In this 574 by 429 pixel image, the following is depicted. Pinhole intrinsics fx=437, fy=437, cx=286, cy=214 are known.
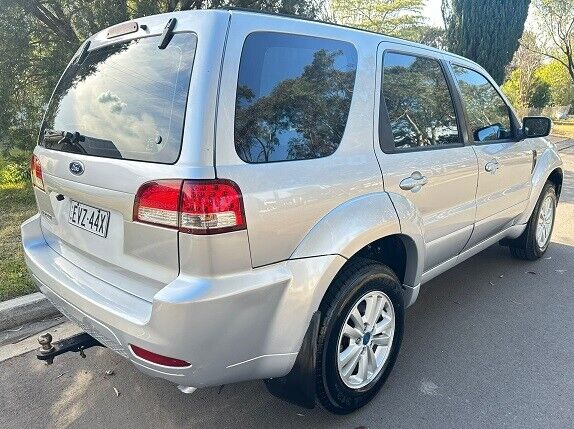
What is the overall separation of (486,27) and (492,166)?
9.80 meters

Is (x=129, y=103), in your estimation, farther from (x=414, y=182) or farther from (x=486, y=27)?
(x=486, y=27)

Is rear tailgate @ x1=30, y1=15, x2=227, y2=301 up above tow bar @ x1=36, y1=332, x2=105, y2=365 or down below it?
above

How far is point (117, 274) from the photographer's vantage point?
192 centimetres

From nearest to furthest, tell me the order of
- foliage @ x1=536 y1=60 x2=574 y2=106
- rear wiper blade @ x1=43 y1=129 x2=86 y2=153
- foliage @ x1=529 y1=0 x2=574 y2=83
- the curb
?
rear wiper blade @ x1=43 y1=129 x2=86 y2=153 < the curb < foliage @ x1=529 y1=0 x2=574 y2=83 < foliage @ x1=536 y1=60 x2=574 y2=106

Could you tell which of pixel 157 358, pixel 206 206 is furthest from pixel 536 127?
pixel 157 358

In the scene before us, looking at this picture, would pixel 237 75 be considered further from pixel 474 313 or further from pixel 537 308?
pixel 537 308

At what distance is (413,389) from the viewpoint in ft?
8.27

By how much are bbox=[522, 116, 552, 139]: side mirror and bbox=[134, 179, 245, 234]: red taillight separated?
2.98 meters

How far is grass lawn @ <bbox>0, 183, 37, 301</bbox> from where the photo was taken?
11.2ft

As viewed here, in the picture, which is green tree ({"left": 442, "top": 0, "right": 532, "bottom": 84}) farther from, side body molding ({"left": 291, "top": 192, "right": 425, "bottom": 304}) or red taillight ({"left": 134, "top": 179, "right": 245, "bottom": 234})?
red taillight ({"left": 134, "top": 179, "right": 245, "bottom": 234})

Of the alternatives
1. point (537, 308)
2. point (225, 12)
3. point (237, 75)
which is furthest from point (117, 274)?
point (537, 308)

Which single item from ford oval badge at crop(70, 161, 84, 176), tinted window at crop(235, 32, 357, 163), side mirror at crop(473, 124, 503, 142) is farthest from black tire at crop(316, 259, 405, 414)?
side mirror at crop(473, 124, 503, 142)

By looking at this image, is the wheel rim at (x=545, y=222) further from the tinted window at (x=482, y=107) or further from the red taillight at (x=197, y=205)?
the red taillight at (x=197, y=205)

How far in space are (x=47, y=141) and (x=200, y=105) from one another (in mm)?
Answer: 1185
